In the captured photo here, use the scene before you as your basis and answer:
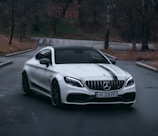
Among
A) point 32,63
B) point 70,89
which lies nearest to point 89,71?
point 70,89

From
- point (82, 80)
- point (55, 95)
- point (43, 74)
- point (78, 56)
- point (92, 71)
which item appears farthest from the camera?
point (78, 56)

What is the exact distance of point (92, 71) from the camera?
12.5 m

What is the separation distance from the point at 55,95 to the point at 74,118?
5.47 feet

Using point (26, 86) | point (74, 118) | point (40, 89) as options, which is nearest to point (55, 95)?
point (40, 89)

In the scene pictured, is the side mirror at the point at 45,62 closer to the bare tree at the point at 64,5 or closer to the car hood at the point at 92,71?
the car hood at the point at 92,71

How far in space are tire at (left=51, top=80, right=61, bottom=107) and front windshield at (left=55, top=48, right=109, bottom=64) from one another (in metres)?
0.98

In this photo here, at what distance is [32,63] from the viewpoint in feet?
49.3

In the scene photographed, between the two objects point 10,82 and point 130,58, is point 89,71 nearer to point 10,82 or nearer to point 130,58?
point 10,82

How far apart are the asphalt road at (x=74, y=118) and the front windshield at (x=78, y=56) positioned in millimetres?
1116

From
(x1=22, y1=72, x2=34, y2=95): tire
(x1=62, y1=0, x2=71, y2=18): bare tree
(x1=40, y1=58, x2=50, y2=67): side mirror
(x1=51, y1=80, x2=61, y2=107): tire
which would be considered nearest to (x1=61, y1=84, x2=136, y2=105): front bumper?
(x1=51, y1=80, x2=61, y2=107): tire

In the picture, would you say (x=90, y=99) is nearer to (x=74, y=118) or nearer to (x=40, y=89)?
(x=74, y=118)

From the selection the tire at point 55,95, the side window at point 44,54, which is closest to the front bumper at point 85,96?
the tire at point 55,95

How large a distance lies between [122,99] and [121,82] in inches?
14.8

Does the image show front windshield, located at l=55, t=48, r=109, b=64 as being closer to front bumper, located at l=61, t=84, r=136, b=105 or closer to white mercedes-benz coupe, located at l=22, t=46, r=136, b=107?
white mercedes-benz coupe, located at l=22, t=46, r=136, b=107
